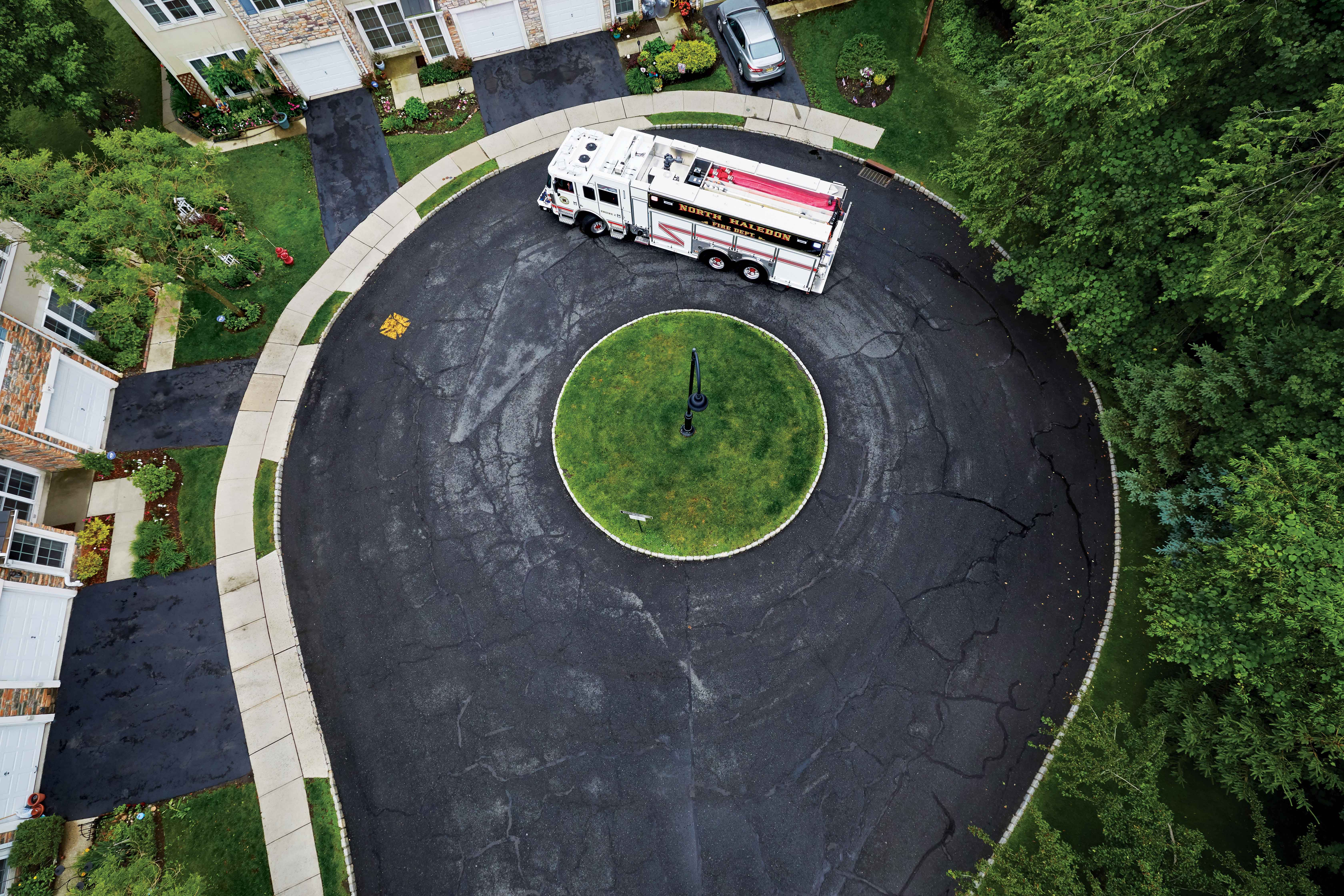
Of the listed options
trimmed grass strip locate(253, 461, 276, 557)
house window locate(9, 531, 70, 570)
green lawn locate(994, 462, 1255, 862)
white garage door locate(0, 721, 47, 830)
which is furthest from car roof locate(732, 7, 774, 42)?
white garage door locate(0, 721, 47, 830)

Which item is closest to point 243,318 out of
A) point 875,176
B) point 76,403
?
point 76,403

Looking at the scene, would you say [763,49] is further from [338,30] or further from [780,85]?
[338,30]

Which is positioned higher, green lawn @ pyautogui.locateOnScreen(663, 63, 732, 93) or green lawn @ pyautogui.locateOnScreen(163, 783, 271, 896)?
green lawn @ pyautogui.locateOnScreen(663, 63, 732, 93)

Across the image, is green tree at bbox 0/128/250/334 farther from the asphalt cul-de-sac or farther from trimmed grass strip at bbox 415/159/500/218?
trimmed grass strip at bbox 415/159/500/218

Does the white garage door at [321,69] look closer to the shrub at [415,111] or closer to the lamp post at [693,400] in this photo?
the shrub at [415,111]

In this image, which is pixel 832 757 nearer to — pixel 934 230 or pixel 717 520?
pixel 717 520

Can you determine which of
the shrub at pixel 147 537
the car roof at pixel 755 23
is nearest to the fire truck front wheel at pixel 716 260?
the car roof at pixel 755 23
